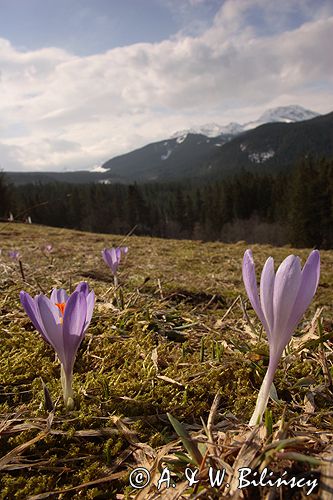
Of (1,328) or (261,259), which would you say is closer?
(1,328)

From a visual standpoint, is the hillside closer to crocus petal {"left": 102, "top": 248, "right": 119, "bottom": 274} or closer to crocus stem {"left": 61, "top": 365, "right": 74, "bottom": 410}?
crocus petal {"left": 102, "top": 248, "right": 119, "bottom": 274}

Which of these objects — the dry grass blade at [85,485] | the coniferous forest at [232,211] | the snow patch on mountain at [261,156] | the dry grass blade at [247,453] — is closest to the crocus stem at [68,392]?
the dry grass blade at [85,485]

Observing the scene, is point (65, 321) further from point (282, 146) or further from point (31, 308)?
point (282, 146)

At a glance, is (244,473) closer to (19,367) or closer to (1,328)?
(19,367)

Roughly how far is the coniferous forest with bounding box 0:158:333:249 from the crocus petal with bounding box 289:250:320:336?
85.0ft

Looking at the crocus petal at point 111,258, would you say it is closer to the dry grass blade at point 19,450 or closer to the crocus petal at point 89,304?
the crocus petal at point 89,304

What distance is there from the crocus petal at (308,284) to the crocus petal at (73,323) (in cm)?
53

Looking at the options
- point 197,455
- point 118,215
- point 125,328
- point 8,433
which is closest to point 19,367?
point 8,433

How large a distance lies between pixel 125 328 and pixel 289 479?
1113 millimetres

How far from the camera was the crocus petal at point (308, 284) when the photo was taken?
83 centimetres

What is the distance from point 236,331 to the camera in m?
1.77

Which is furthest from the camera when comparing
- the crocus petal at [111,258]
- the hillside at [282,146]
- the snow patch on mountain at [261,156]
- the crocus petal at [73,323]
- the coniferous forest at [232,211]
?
the snow patch on mountain at [261,156]

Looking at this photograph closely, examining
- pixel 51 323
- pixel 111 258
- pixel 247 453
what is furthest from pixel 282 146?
pixel 247 453

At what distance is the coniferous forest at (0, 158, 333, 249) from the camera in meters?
36.4
